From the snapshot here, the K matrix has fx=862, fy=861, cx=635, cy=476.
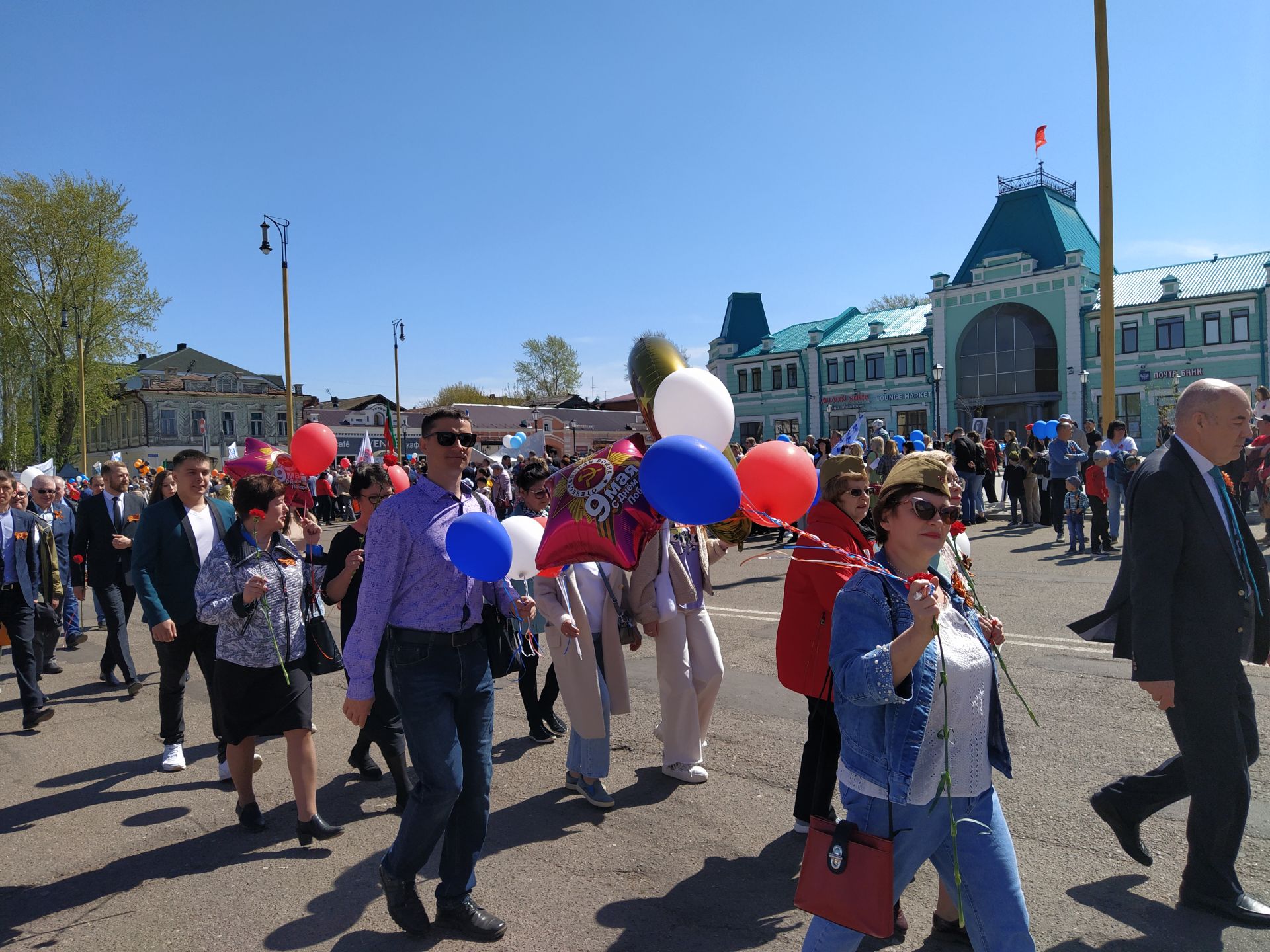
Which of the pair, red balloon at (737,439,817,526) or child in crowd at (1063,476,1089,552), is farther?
child in crowd at (1063,476,1089,552)

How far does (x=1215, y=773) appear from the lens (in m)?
3.21

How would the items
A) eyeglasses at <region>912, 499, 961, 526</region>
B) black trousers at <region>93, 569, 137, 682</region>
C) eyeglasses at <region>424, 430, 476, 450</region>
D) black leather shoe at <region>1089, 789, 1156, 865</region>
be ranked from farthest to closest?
black trousers at <region>93, 569, 137, 682</region> → black leather shoe at <region>1089, 789, 1156, 865</region> → eyeglasses at <region>424, 430, 476, 450</region> → eyeglasses at <region>912, 499, 961, 526</region>

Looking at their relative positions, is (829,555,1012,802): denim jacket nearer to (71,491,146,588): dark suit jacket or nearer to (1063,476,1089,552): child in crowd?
(71,491,146,588): dark suit jacket

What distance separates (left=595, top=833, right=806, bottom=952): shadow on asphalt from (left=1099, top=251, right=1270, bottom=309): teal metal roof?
4126 cm

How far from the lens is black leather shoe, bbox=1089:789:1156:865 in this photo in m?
3.63

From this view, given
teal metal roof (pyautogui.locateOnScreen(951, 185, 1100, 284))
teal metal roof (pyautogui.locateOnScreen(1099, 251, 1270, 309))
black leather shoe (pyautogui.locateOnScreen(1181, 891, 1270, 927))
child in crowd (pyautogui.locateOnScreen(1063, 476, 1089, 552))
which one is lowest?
black leather shoe (pyautogui.locateOnScreen(1181, 891, 1270, 927))

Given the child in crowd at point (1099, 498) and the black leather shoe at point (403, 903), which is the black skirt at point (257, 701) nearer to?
the black leather shoe at point (403, 903)

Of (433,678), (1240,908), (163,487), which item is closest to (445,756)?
(433,678)

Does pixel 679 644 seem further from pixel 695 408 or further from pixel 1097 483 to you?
pixel 1097 483

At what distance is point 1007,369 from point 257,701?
4462 cm

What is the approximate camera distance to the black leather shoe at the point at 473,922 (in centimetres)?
335

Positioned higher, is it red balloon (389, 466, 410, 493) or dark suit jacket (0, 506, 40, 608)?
red balloon (389, 466, 410, 493)

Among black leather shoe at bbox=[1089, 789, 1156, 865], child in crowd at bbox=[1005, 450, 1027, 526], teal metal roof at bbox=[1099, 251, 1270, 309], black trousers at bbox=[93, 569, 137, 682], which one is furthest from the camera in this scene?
teal metal roof at bbox=[1099, 251, 1270, 309]

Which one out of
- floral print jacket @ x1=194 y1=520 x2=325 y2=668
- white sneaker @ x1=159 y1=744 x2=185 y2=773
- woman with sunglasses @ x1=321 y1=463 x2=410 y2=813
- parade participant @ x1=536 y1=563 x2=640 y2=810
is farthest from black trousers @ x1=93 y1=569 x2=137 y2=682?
parade participant @ x1=536 y1=563 x2=640 y2=810
